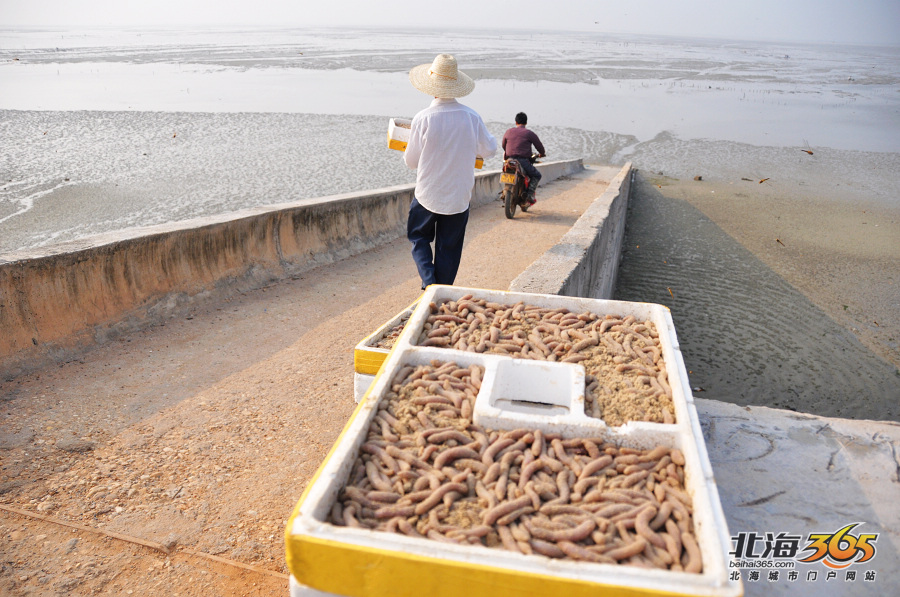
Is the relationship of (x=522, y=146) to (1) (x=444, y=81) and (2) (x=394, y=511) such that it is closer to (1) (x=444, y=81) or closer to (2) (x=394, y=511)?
(1) (x=444, y=81)

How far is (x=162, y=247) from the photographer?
212 inches

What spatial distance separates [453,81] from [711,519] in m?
3.68

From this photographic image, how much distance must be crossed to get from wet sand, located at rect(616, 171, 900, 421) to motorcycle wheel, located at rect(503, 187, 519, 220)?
8.13 ft

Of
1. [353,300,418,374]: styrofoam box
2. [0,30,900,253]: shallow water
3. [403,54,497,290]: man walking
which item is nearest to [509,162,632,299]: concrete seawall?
[403,54,497,290]: man walking

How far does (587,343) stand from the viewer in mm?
3072

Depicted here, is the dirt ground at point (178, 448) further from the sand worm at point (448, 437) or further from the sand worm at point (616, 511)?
the sand worm at point (616, 511)

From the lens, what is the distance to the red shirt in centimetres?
986

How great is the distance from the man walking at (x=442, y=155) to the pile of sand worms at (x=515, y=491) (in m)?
2.63

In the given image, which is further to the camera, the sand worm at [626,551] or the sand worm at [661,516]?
the sand worm at [661,516]

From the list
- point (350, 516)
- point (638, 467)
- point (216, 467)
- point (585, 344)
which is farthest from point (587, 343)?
point (216, 467)

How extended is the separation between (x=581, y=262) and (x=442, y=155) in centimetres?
188

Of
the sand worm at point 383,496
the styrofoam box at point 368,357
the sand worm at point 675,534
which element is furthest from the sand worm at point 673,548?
the styrofoam box at point 368,357

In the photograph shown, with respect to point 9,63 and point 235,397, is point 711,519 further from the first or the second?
point 9,63

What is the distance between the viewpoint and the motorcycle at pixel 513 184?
9.89 m
